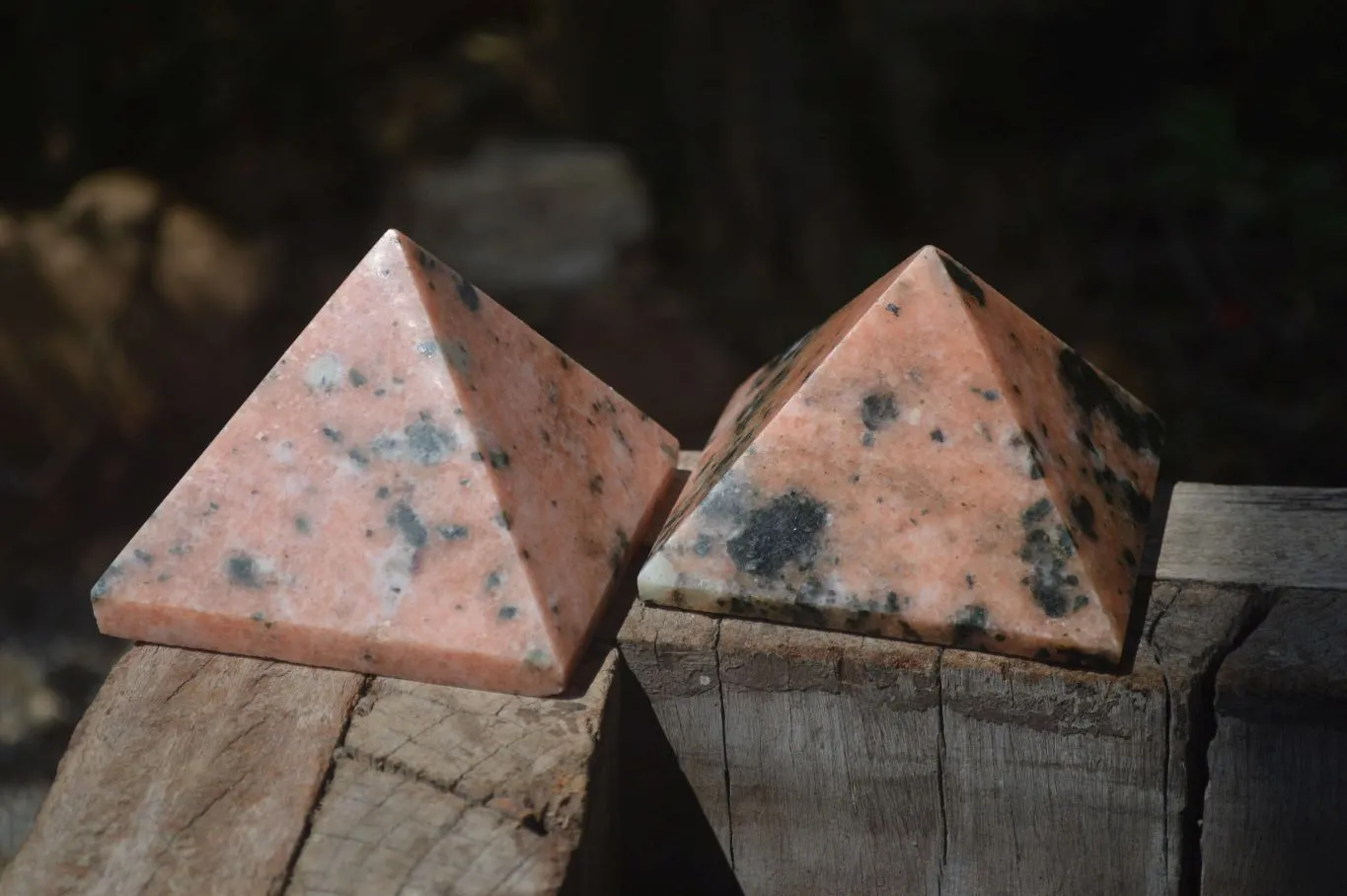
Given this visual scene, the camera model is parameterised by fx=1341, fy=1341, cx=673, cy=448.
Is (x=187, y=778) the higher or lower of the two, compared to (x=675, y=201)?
lower

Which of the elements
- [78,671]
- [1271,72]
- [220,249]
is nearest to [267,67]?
[220,249]

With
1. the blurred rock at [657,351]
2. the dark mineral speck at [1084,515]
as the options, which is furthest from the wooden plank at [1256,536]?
the blurred rock at [657,351]

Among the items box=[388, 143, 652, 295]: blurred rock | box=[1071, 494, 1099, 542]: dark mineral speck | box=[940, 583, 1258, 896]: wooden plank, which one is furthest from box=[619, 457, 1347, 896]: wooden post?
box=[388, 143, 652, 295]: blurred rock

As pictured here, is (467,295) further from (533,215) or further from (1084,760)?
(533,215)

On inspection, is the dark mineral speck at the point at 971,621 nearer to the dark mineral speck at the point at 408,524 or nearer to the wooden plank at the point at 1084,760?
the wooden plank at the point at 1084,760

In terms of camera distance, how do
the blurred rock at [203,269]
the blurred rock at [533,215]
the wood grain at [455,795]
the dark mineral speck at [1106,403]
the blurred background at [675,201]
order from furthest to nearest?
the blurred rock at [533,215] → the blurred rock at [203,269] → the blurred background at [675,201] → the dark mineral speck at [1106,403] → the wood grain at [455,795]

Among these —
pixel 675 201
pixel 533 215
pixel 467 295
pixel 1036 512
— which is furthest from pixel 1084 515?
pixel 533 215
